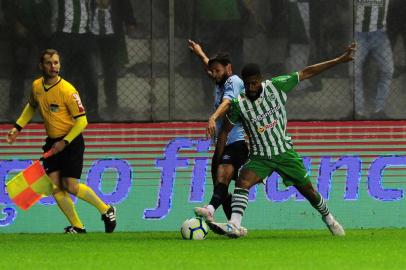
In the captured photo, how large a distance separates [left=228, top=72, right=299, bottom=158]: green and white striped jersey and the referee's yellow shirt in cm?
209

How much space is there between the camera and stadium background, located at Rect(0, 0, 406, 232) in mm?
16875

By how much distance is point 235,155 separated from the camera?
14.8m

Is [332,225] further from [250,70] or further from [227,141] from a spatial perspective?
[250,70]

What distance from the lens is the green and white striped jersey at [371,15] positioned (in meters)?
17.1

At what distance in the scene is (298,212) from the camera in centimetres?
1691

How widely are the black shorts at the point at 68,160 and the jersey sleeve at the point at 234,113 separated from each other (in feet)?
7.11

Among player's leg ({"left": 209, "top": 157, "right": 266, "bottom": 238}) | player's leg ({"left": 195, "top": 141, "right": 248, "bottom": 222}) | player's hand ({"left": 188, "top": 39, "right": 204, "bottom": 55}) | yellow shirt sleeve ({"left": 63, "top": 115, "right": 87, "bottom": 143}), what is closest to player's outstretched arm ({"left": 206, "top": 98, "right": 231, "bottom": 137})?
player's leg ({"left": 209, "top": 157, "right": 266, "bottom": 238})

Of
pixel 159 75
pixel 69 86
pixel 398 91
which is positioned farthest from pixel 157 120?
pixel 398 91

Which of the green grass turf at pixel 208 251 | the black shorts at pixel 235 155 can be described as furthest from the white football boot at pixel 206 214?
the black shorts at pixel 235 155

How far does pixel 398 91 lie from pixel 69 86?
14.2 feet

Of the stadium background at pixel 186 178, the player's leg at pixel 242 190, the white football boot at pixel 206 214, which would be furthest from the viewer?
the stadium background at pixel 186 178

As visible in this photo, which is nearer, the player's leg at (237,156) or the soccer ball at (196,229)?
the soccer ball at (196,229)

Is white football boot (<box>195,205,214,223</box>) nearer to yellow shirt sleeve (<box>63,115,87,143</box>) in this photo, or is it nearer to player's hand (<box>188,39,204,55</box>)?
yellow shirt sleeve (<box>63,115,87,143</box>)

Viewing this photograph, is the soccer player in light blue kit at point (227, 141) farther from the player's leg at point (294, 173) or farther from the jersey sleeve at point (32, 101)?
the jersey sleeve at point (32, 101)
